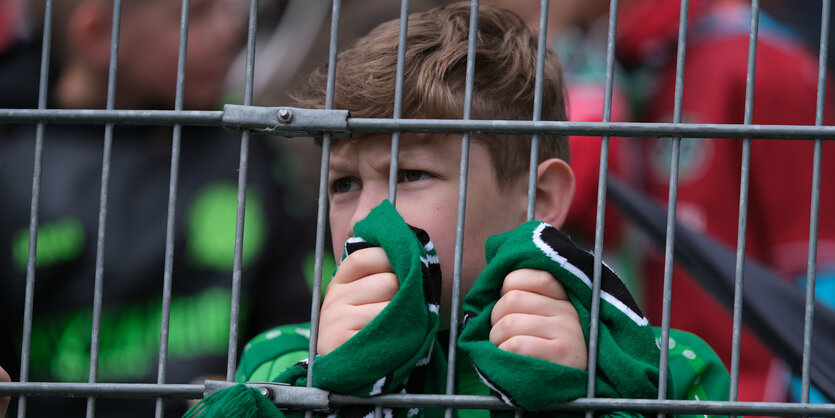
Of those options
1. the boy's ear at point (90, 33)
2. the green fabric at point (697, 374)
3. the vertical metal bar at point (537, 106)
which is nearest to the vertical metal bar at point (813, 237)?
the vertical metal bar at point (537, 106)

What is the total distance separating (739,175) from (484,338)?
1438 mm

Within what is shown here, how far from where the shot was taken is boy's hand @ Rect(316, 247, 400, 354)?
1.17 metres

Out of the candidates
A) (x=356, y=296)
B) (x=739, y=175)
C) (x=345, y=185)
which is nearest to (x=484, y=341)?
(x=356, y=296)

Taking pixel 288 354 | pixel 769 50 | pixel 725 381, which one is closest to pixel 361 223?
pixel 288 354

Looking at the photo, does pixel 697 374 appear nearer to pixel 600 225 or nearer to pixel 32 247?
pixel 600 225

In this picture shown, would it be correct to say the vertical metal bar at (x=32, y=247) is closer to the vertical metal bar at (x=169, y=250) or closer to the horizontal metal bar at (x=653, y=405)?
the vertical metal bar at (x=169, y=250)

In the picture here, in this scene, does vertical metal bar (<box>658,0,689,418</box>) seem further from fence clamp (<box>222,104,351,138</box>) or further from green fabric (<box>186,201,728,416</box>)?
fence clamp (<box>222,104,351,138</box>)

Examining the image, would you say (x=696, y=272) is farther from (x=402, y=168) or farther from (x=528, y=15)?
(x=528, y=15)

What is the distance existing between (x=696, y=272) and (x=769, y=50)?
907 millimetres

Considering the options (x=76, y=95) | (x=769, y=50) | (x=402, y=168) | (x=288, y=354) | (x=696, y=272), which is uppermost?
(x=769, y=50)

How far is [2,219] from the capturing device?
2.49 meters

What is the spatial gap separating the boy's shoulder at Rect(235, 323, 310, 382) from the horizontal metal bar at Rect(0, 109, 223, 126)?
0.69m

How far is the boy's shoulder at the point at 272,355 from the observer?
69.7 inches

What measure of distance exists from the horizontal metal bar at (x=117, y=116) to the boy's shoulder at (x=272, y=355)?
2.28ft
